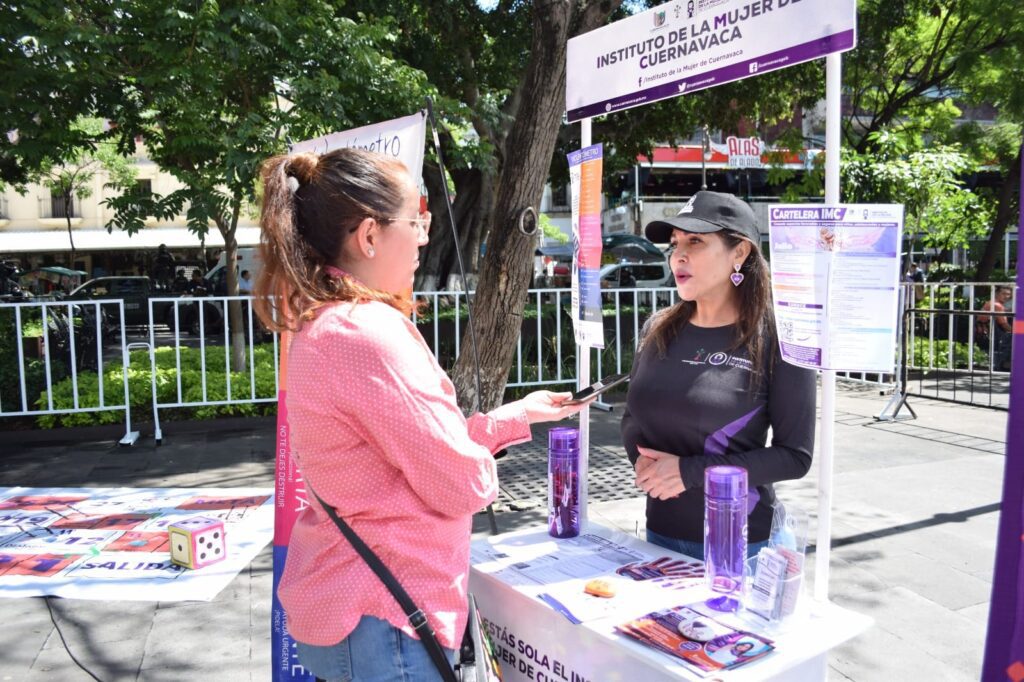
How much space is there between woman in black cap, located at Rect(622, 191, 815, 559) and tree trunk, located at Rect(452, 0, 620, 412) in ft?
10.2

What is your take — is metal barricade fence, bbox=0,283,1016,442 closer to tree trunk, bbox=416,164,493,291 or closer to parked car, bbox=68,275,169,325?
tree trunk, bbox=416,164,493,291

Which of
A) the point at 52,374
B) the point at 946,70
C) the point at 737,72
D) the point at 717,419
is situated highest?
the point at 946,70

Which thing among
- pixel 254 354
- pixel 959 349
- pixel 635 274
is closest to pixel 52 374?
pixel 254 354

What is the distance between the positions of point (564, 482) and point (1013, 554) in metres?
1.24

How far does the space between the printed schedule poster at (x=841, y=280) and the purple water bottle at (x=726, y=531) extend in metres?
0.38

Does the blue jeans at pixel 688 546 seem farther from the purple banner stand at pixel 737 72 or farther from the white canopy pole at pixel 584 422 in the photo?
the purple banner stand at pixel 737 72

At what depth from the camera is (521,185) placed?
18.9ft

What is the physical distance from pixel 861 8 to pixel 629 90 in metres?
11.8

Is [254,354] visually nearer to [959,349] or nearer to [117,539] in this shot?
[117,539]

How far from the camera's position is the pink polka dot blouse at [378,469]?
1509 mm

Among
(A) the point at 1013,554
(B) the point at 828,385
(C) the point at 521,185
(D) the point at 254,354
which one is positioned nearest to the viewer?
(A) the point at 1013,554

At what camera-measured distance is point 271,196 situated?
169 cm

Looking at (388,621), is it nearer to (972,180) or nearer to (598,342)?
(598,342)

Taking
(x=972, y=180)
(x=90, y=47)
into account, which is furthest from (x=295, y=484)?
(x=972, y=180)
